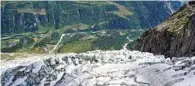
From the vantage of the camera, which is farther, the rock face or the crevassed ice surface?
the rock face

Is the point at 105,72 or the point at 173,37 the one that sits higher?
the point at 105,72

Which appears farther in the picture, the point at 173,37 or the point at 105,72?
the point at 173,37

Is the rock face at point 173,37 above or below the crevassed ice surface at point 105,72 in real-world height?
below

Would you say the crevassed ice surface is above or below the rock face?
above

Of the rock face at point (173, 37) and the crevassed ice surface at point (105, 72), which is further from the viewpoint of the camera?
the rock face at point (173, 37)

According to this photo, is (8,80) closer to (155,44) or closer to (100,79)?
(100,79)
